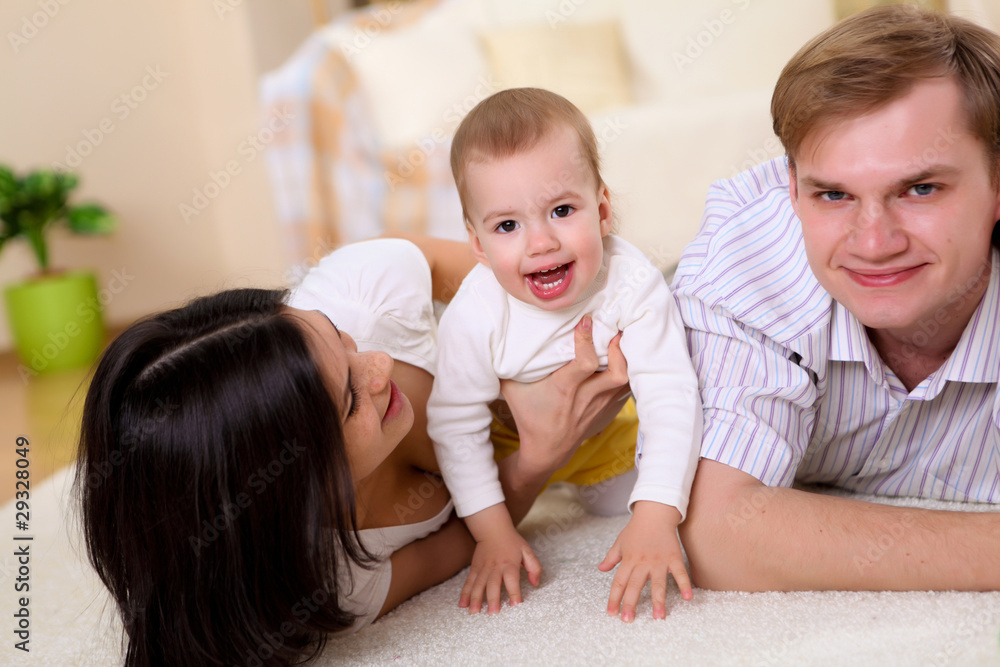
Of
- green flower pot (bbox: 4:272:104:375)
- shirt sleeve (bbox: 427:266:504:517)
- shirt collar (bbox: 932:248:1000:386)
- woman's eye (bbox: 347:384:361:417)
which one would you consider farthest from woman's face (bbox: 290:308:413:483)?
green flower pot (bbox: 4:272:104:375)

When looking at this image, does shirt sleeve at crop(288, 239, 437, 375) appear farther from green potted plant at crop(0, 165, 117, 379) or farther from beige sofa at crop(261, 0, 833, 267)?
green potted plant at crop(0, 165, 117, 379)

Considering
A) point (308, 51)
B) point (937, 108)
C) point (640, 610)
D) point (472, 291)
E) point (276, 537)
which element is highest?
point (308, 51)

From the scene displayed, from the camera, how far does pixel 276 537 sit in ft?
3.48

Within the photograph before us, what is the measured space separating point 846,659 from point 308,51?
3116 mm

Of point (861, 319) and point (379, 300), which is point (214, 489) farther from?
point (861, 319)

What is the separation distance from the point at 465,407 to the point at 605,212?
36 centimetres

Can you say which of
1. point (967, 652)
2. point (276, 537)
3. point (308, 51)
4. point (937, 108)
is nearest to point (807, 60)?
point (937, 108)

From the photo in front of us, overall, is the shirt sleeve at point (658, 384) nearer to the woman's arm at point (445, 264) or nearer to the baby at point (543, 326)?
the baby at point (543, 326)

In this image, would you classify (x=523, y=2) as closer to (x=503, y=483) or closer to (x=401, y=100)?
(x=401, y=100)

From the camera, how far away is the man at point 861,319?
1057 mm

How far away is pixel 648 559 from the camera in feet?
3.72

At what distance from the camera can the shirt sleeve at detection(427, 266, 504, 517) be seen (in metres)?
1.30

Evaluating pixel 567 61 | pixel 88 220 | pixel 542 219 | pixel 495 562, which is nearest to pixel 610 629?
pixel 495 562

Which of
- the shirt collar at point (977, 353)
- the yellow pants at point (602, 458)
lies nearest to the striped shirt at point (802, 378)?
the shirt collar at point (977, 353)
